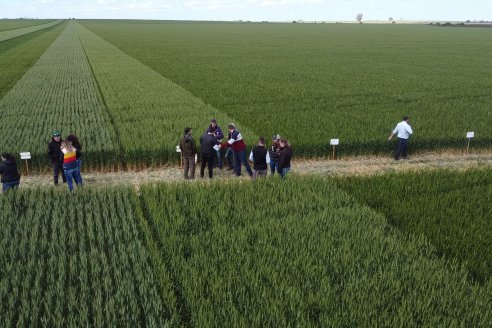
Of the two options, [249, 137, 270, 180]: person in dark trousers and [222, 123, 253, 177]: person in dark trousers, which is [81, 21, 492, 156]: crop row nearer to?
[222, 123, 253, 177]: person in dark trousers

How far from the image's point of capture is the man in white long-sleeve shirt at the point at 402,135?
13.9 m

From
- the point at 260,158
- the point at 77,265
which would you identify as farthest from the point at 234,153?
the point at 77,265

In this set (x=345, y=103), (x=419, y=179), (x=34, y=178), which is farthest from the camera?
(x=345, y=103)

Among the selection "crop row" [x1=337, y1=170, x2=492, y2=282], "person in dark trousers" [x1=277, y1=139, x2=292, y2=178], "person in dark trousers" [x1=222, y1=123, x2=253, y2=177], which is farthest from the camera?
"person in dark trousers" [x1=222, y1=123, x2=253, y2=177]

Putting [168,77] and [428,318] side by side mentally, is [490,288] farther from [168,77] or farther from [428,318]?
[168,77]

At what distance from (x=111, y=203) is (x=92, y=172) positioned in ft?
16.2

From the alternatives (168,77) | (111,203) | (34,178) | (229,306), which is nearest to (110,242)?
(111,203)

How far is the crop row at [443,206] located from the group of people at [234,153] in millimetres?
1754

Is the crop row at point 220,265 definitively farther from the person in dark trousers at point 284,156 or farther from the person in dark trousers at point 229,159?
the person in dark trousers at point 229,159

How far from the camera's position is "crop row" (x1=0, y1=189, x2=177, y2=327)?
5336mm

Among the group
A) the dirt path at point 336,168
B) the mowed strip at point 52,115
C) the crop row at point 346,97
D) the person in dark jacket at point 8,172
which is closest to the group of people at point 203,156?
the person in dark jacket at point 8,172

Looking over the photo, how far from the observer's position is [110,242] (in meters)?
7.23

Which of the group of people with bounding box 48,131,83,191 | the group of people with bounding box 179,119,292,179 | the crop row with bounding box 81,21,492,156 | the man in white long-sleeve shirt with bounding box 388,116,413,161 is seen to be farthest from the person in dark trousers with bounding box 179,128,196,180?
the man in white long-sleeve shirt with bounding box 388,116,413,161

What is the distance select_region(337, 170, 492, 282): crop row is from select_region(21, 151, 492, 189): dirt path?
1773mm
